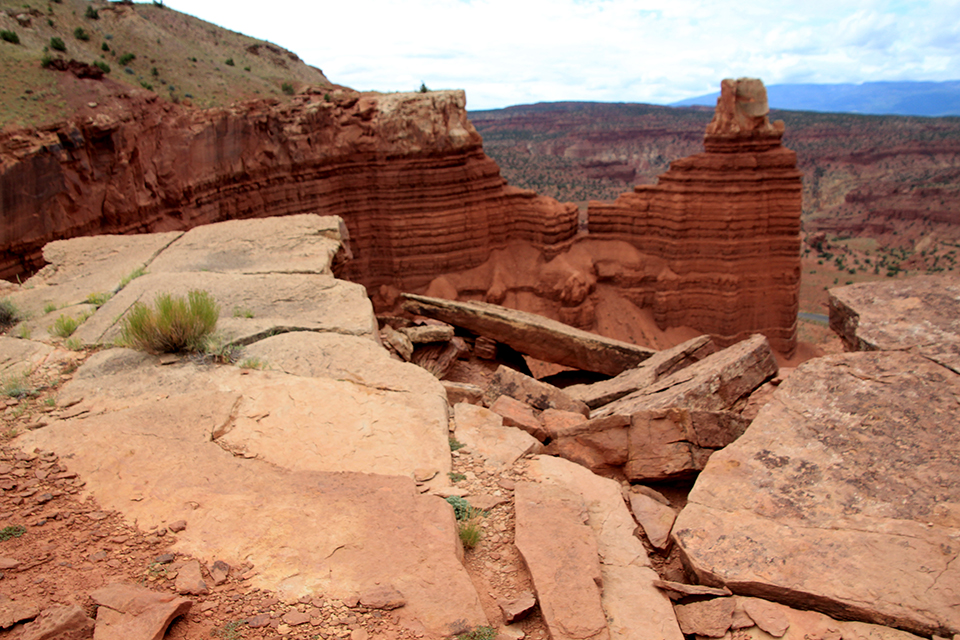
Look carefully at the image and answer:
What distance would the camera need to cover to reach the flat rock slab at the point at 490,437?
3.82m

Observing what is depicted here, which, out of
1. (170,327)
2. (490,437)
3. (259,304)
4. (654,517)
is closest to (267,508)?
(490,437)

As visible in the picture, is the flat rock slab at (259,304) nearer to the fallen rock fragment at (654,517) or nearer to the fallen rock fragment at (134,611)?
the fallen rock fragment at (654,517)

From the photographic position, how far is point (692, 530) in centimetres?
321

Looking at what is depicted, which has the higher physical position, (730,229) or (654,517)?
(730,229)

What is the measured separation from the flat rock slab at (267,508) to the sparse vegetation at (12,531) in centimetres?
31

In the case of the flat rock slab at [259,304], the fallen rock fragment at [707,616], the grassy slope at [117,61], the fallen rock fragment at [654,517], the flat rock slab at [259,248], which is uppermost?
the grassy slope at [117,61]

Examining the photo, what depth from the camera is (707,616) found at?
2717 millimetres

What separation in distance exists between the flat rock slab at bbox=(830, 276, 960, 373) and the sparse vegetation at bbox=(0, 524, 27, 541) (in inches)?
215

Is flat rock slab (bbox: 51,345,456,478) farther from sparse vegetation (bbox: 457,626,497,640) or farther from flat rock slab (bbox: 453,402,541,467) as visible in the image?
sparse vegetation (bbox: 457,626,497,640)

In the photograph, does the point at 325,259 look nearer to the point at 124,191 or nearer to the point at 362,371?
the point at 362,371

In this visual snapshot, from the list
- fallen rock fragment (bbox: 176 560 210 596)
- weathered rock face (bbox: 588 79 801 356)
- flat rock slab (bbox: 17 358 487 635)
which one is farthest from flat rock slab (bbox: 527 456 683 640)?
weathered rock face (bbox: 588 79 801 356)

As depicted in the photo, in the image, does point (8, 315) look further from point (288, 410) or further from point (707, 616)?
point (707, 616)

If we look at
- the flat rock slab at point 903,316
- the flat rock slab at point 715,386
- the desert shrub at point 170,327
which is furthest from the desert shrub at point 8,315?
the flat rock slab at point 903,316

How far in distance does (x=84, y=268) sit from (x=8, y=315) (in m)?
1.52
